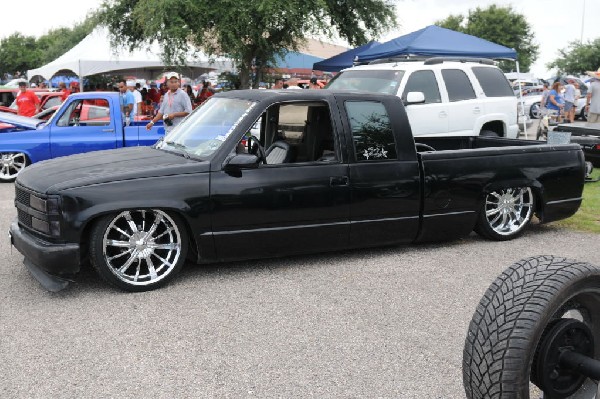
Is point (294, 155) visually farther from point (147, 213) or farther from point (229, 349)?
point (229, 349)

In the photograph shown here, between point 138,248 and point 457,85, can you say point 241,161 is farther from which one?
point 457,85

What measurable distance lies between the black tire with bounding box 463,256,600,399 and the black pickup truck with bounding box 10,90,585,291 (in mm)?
2971

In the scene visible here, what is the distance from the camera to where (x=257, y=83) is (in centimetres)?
1936

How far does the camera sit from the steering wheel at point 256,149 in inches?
218

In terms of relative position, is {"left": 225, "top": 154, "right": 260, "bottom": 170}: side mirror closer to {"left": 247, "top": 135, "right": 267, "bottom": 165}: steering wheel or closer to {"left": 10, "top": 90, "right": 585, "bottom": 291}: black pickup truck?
{"left": 10, "top": 90, "right": 585, "bottom": 291}: black pickup truck

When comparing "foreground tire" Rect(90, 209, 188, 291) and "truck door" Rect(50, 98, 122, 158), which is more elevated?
"truck door" Rect(50, 98, 122, 158)

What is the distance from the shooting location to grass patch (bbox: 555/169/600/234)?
7453 mm

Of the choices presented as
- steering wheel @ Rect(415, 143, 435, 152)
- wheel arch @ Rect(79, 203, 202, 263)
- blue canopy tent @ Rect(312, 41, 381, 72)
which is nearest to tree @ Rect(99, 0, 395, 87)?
blue canopy tent @ Rect(312, 41, 381, 72)

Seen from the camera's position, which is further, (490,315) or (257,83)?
(257,83)

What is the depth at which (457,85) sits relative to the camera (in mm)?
10477

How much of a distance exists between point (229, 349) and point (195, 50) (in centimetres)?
1600

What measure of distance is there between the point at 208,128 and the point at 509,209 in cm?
334

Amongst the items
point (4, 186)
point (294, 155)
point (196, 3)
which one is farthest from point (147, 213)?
point (196, 3)

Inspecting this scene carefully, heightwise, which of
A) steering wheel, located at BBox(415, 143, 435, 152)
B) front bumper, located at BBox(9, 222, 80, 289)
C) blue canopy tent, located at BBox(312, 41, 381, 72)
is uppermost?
blue canopy tent, located at BBox(312, 41, 381, 72)
